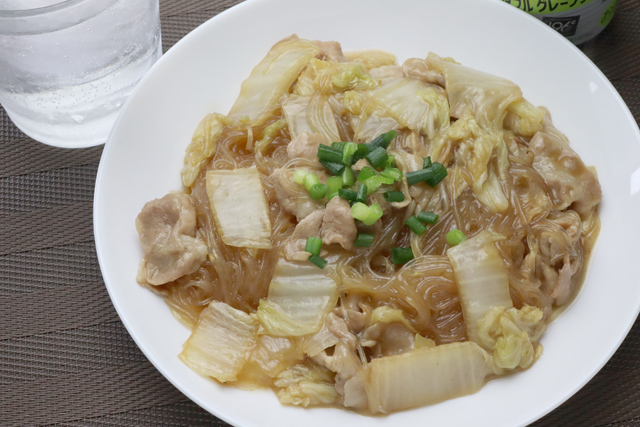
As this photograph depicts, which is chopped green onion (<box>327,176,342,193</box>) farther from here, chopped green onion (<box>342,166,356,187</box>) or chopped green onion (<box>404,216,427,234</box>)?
chopped green onion (<box>404,216,427,234</box>)

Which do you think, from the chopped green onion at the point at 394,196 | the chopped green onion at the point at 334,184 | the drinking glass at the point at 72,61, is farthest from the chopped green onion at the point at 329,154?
the drinking glass at the point at 72,61

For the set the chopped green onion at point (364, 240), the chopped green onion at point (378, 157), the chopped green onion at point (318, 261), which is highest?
the chopped green onion at point (378, 157)

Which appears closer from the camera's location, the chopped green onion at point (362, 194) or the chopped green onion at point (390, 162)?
the chopped green onion at point (362, 194)

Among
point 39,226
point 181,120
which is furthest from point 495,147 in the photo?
point 39,226

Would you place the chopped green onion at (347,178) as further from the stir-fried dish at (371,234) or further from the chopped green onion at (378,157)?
the chopped green onion at (378,157)

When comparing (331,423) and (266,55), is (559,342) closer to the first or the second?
(331,423)
